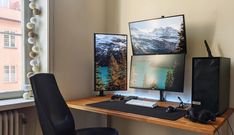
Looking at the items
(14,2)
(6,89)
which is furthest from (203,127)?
(14,2)

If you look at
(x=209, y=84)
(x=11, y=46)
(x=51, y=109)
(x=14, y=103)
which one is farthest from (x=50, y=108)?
(x=209, y=84)

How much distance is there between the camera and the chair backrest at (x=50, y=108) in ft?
4.91

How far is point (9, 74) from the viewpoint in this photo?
2080 mm

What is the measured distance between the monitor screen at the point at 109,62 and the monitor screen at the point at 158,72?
0.47 feet

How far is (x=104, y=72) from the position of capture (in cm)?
238

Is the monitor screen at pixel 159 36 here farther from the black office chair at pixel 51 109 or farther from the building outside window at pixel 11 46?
the building outside window at pixel 11 46

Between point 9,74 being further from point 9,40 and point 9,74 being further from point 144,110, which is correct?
point 144,110

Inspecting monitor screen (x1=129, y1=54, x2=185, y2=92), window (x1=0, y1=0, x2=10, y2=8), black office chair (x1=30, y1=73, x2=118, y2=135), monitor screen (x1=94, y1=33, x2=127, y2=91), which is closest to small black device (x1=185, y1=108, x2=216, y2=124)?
monitor screen (x1=129, y1=54, x2=185, y2=92)

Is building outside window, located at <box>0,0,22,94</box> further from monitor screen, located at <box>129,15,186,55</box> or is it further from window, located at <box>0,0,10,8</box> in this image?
monitor screen, located at <box>129,15,186,55</box>

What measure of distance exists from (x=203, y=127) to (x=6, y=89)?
169 centimetres

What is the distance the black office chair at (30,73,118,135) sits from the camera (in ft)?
4.91

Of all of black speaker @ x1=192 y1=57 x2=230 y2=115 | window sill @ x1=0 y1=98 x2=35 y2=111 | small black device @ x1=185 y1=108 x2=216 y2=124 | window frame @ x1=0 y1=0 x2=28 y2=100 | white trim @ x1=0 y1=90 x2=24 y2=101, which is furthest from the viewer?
window frame @ x1=0 y1=0 x2=28 y2=100

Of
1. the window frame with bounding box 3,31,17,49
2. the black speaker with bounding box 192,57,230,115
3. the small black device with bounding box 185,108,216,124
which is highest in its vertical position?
the window frame with bounding box 3,31,17,49

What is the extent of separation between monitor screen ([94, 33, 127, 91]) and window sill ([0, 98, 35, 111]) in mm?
709
